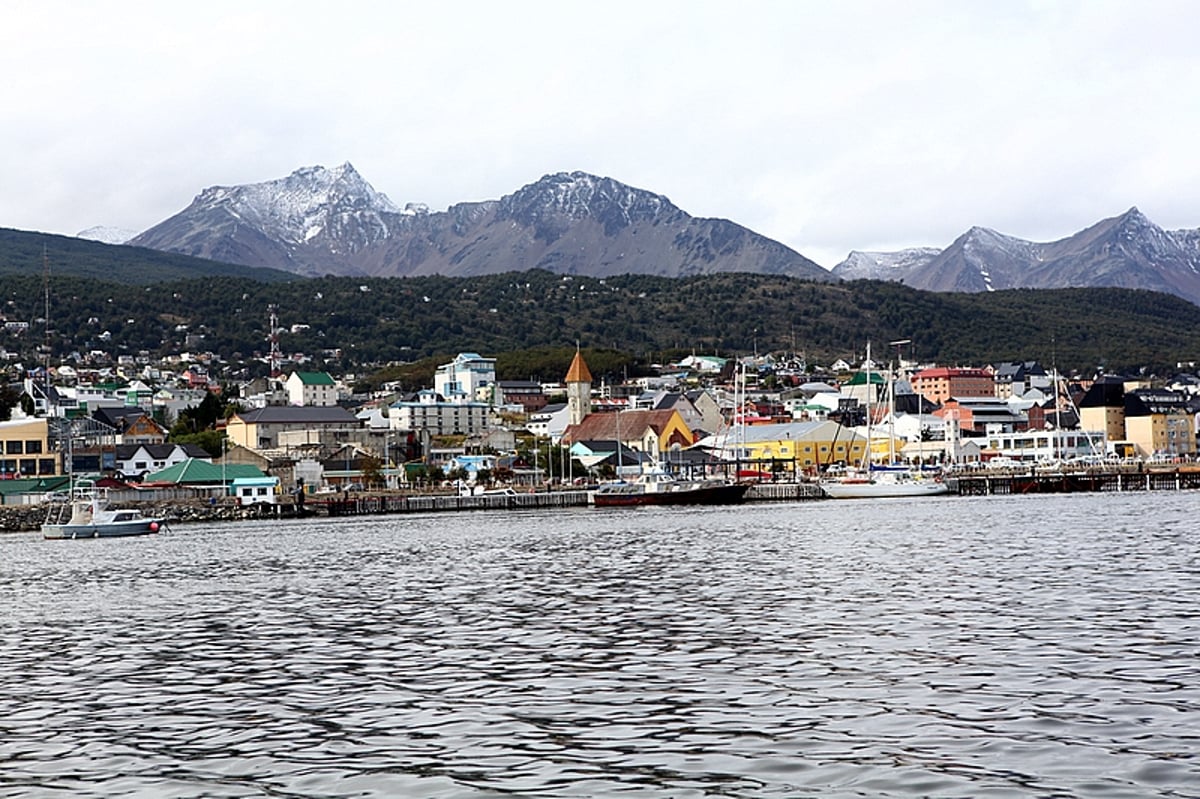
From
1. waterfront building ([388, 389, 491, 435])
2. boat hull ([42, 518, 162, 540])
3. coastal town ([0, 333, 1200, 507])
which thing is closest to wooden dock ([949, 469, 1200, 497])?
coastal town ([0, 333, 1200, 507])

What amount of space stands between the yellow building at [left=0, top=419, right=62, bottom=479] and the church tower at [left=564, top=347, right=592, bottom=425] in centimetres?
6130

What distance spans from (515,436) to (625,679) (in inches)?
4942

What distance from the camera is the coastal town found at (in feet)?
330

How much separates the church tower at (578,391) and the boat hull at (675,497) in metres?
53.5

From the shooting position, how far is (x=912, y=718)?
14773 millimetres

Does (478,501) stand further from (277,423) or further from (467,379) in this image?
(467,379)

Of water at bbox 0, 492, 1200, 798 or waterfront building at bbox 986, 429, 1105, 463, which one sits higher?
waterfront building at bbox 986, 429, 1105, 463

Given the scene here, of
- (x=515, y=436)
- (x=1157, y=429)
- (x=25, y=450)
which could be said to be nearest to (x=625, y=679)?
(x=25, y=450)

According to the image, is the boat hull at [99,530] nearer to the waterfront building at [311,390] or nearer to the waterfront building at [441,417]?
the waterfront building at [441,417]

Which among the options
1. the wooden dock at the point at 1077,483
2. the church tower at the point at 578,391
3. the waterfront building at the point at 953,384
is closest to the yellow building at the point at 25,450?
the church tower at the point at 578,391

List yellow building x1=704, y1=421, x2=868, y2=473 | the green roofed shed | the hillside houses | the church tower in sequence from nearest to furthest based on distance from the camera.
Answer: the green roofed shed
the hillside houses
yellow building x1=704, y1=421, x2=868, y2=473
the church tower

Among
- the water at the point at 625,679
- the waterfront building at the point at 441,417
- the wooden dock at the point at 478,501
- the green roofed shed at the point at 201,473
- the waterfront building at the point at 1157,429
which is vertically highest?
the waterfront building at the point at 441,417

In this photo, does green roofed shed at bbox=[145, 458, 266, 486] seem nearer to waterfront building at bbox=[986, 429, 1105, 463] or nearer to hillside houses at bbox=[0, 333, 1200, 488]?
hillside houses at bbox=[0, 333, 1200, 488]

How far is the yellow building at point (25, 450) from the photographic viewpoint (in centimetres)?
9494
